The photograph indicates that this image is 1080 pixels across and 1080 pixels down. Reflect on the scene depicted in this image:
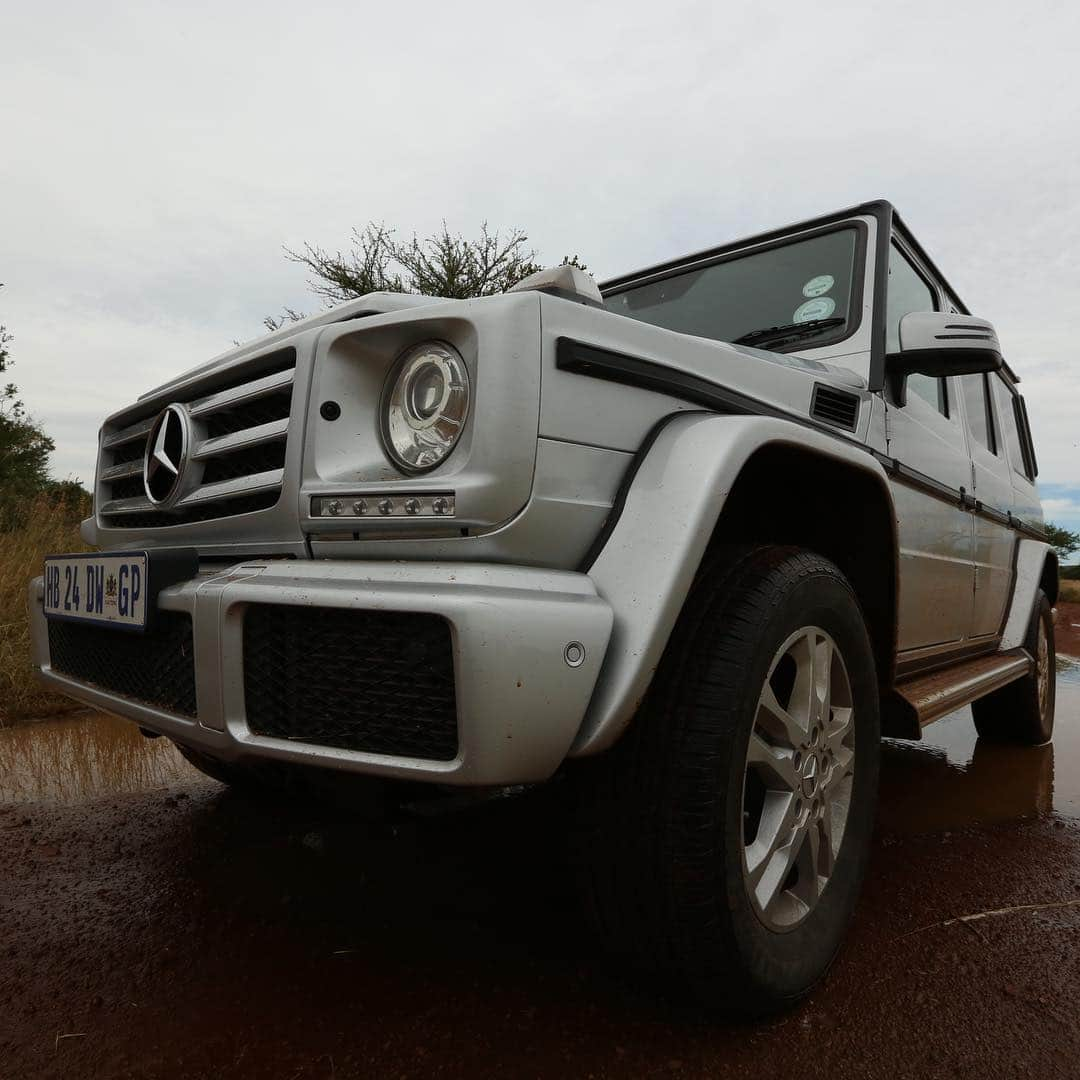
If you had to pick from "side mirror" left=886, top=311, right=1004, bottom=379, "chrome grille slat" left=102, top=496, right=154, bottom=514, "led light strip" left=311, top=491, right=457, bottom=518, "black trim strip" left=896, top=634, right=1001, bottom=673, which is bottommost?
"black trim strip" left=896, top=634, right=1001, bottom=673

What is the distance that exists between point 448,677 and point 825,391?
133 cm

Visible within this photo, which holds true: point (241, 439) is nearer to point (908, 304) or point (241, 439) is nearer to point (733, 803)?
point (733, 803)

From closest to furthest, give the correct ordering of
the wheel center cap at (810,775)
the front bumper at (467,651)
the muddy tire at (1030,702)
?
the front bumper at (467,651)
the wheel center cap at (810,775)
the muddy tire at (1030,702)

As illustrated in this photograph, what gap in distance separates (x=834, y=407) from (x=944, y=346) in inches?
18.1

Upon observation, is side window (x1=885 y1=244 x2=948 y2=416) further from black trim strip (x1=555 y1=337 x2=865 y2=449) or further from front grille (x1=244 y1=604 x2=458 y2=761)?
front grille (x1=244 y1=604 x2=458 y2=761)

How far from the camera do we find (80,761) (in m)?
3.15

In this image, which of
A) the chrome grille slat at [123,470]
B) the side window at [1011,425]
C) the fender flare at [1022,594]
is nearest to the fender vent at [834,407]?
the chrome grille slat at [123,470]

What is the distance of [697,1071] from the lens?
1.28 m

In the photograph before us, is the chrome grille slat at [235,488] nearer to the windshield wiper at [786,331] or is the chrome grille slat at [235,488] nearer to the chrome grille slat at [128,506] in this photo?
the chrome grille slat at [128,506]

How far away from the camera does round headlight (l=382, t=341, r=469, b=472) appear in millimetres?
1313

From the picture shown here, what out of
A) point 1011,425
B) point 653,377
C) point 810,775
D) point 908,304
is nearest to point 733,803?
point 810,775

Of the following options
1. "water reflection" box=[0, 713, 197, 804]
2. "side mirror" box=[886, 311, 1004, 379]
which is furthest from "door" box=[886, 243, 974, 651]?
"water reflection" box=[0, 713, 197, 804]

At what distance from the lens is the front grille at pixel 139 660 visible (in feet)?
4.62

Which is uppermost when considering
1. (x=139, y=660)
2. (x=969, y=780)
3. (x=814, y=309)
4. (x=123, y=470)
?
(x=814, y=309)
